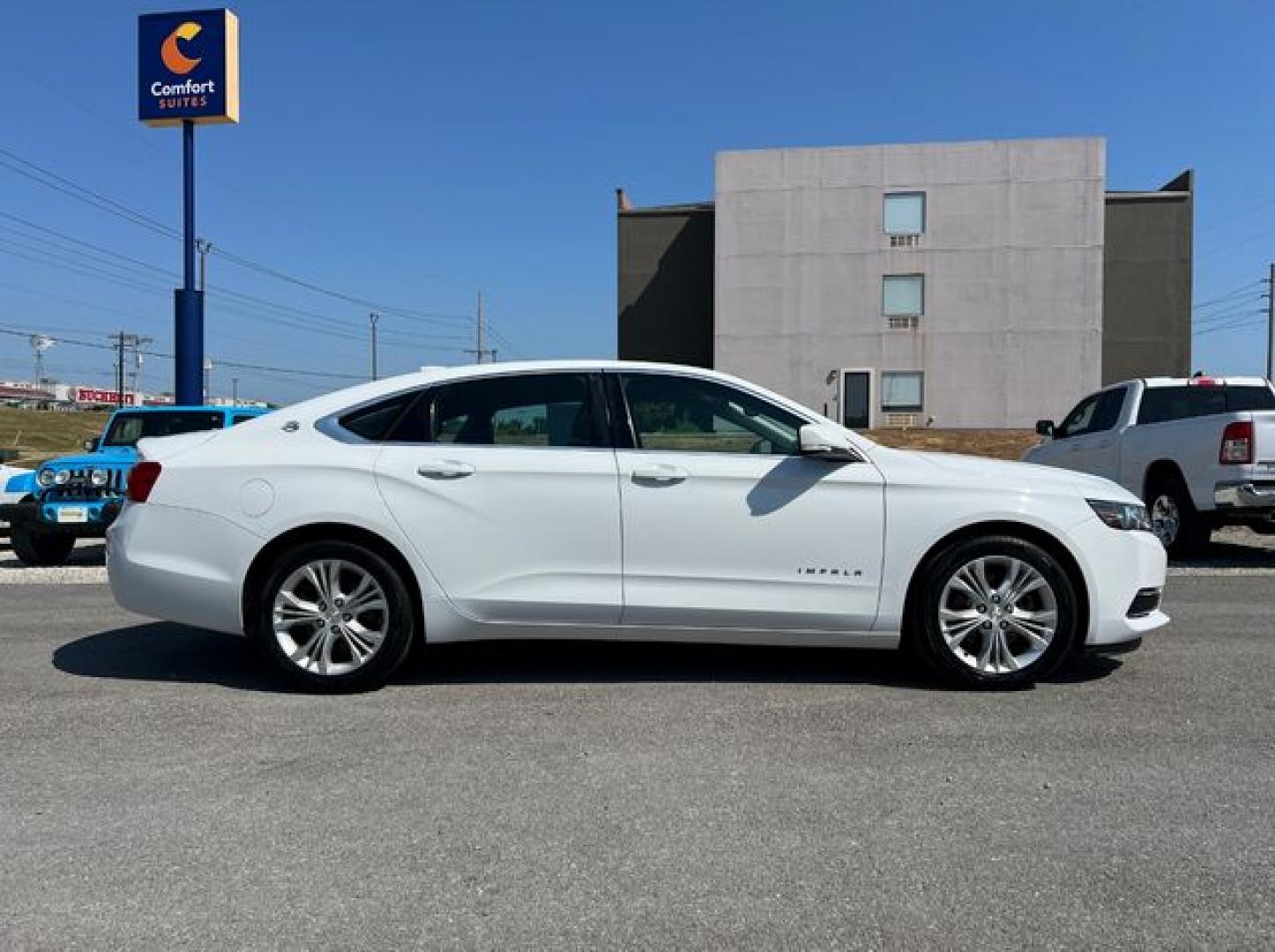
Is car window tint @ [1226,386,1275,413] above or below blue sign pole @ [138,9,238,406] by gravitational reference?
below

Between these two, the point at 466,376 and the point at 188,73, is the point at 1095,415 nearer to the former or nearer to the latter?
the point at 466,376

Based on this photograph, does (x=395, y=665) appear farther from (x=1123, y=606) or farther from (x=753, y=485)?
(x=1123, y=606)

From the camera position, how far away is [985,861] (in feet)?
10.2

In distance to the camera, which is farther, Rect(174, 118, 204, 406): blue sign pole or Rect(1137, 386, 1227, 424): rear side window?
Rect(174, 118, 204, 406): blue sign pole

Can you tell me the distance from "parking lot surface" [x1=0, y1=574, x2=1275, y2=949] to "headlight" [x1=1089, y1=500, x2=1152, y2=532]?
2.73 feet

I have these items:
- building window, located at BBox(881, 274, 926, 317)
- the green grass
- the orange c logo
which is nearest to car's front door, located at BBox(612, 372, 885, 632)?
the orange c logo

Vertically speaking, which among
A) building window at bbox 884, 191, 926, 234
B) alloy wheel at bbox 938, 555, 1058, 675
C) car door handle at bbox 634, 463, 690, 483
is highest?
building window at bbox 884, 191, 926, 234

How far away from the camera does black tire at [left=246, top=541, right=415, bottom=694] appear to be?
4.88 m

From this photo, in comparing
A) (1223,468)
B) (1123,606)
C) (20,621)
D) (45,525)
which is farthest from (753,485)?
(45,525)

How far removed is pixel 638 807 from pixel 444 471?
2062 mm

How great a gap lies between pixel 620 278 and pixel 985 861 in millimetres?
40011

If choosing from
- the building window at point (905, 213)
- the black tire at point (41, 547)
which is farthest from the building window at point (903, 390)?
the black tire at point (41, 547)

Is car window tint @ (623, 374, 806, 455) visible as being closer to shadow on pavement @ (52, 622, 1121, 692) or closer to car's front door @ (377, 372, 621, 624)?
car's front door @ (377, 372, 621, 624)

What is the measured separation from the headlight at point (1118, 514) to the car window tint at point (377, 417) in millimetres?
3491
